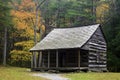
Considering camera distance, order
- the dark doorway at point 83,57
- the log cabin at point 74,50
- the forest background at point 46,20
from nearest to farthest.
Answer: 1. the log cabin at point 74,50
2. the dark doorway at point 83,57
3. the forest background at point 46,20

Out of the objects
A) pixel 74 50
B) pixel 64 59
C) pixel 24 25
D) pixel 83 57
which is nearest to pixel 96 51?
pixel 83 57

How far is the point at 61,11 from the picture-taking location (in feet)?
207

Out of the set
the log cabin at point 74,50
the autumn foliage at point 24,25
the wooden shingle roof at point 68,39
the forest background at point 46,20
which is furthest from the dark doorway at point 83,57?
the autumn foliage at point 24,25

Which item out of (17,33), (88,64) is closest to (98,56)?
(88,64)

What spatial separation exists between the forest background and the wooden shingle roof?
18.8ft

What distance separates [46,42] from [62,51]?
2499 millimetres

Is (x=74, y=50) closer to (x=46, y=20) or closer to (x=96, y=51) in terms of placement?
(x=96, y=51)

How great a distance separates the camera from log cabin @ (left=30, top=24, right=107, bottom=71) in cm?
3562

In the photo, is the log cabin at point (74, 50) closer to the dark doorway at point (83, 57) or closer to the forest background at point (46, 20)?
the dark doorway at point (83, 57)

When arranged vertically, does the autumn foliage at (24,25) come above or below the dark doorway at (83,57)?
above

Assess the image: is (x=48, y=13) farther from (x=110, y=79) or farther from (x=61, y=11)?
(x=110, y=79)

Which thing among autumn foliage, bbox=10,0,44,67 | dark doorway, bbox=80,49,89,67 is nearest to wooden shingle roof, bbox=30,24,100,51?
dark doorway, bbox=80,49,89,67

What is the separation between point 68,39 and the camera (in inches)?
1474

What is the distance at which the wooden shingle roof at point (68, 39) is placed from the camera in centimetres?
3572
